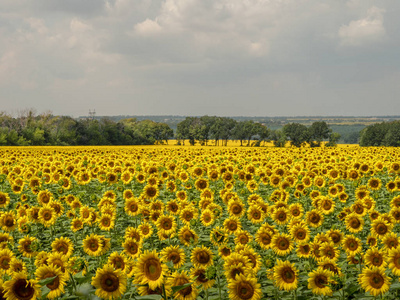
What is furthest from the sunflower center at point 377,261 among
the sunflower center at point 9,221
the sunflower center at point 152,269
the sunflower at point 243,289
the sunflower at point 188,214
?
the sunflower center at point 9,221

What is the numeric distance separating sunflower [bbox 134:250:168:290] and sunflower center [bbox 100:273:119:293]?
251mm

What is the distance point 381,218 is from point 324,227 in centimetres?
280

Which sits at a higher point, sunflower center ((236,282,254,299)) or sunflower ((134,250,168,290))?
sunflower ((134,250,168,290))

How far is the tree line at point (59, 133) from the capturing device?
249ft

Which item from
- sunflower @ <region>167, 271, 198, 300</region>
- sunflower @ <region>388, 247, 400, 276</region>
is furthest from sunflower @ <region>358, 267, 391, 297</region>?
sunflower @ <region>167, 271, 198, 300</region>

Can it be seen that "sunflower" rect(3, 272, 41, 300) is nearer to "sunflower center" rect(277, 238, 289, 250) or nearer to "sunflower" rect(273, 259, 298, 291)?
"sunflower" rect(273, 259, 298, 291)

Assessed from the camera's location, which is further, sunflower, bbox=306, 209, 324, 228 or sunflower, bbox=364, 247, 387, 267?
sunflower, bbox=306, 209, 324, 228

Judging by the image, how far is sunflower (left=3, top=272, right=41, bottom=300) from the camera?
3.49 m

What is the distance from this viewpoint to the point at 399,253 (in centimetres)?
550

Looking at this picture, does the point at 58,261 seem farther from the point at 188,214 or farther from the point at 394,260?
the point at 394,260

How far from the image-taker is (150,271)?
4.23 metres

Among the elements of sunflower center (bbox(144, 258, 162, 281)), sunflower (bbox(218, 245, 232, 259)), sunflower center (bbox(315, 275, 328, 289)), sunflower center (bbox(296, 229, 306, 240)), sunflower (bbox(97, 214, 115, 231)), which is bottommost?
sunflower (bbox(97, 214, 115, 231))

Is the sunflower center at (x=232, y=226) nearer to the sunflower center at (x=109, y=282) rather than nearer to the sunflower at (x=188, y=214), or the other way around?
the sunflower at (x=188, y=214)

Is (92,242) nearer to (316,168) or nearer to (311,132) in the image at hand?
(316,168)
